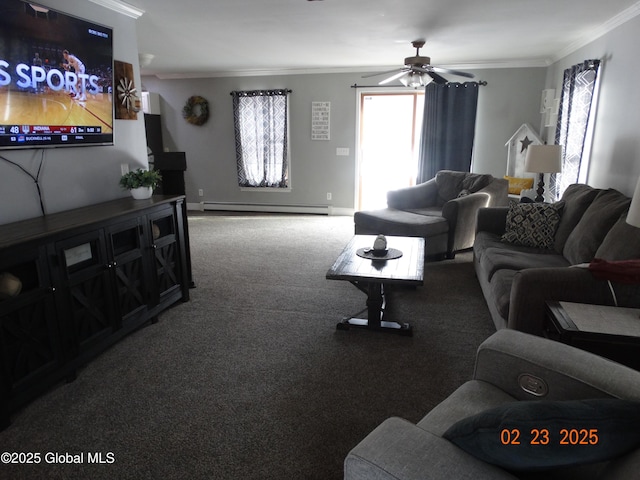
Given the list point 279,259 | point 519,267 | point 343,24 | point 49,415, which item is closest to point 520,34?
point 343,24

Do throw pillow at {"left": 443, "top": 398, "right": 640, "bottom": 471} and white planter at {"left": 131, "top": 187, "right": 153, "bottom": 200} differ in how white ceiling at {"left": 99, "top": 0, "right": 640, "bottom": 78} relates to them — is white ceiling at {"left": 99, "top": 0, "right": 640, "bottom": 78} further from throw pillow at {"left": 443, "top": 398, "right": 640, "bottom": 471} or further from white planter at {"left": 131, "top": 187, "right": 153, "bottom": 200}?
throw pillow at {"left": 443, "top": 398, "right": 640, "bottom": 471}

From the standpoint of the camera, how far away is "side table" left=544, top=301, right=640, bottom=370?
1697mm

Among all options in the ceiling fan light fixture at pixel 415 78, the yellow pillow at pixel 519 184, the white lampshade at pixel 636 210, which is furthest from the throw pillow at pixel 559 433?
the yellow pillow at pixel 519 184

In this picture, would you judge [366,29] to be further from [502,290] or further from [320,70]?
[502,290]

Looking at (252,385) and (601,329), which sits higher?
(601,329)

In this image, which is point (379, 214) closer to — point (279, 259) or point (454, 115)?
point (279, 259)

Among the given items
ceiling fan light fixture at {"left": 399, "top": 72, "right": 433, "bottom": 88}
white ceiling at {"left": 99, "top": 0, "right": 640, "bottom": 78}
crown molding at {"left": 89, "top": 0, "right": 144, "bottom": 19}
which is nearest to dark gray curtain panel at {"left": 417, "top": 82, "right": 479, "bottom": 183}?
white ceiling at {"left": 99, "top": 0, "right": 640, "bottom": 78}

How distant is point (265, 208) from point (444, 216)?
11.6 feet

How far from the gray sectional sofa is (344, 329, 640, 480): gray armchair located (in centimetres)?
70

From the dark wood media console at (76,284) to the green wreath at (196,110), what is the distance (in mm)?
4215

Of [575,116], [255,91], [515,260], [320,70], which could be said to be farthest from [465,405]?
[255,91]

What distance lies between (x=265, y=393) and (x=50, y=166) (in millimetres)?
1987

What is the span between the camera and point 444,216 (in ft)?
15.1

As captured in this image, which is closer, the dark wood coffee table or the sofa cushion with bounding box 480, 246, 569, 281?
the dark wood coffee table
